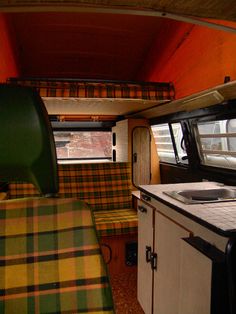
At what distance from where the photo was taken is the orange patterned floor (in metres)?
2.17

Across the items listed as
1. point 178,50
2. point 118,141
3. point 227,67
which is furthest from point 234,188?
point 118,141

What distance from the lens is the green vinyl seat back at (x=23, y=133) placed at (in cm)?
85

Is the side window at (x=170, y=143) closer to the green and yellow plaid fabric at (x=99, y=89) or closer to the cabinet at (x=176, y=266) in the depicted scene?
the green and yellow plaid fabric at (x=99, y=89)

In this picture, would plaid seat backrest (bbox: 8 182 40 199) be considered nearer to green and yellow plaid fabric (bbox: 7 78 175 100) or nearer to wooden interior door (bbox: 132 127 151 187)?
green and yellow plaid fabric (bbox: 7 78 175 100)

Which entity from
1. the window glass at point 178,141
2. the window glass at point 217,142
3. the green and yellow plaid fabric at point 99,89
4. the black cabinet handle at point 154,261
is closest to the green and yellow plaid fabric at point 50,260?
the black cabinet handle at point 154,261

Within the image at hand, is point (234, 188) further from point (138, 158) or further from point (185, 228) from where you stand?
point (138, 158)

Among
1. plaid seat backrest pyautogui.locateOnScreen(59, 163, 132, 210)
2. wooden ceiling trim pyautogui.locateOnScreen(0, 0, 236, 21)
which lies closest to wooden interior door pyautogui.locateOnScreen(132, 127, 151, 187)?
plaid seat backrest pyautogui.locateOnScreen(59, 163, 132, 210)

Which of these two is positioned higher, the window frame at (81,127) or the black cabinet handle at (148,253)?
the window frame at (81,127)

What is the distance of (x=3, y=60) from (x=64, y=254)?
219 cm

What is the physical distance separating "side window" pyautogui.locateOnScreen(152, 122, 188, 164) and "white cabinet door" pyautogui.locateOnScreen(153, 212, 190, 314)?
1.45m

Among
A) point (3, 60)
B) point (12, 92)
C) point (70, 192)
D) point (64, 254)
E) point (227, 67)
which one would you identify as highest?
point (3, 60)

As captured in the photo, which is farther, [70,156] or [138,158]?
[70,156]

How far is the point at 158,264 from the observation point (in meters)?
1.85

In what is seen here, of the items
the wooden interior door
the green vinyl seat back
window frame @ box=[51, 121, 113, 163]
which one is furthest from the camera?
window frame @ box=[51, 121, 113, 163]
